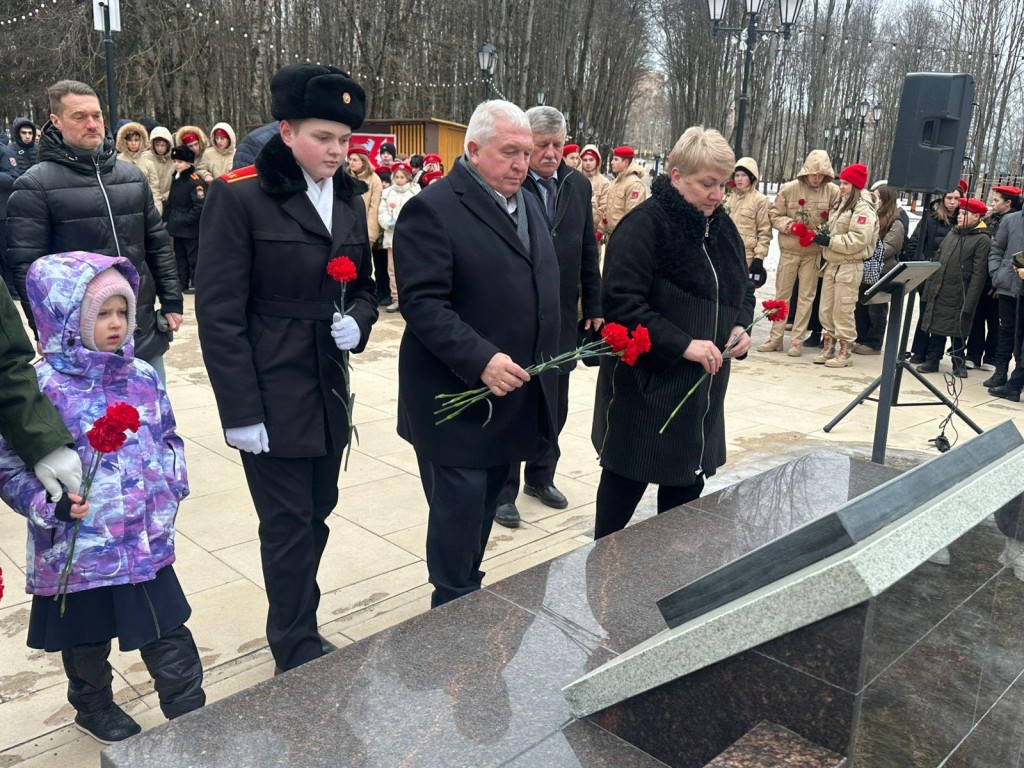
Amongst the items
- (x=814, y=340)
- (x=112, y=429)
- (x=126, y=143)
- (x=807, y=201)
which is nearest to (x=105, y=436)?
(x=112, y=429)

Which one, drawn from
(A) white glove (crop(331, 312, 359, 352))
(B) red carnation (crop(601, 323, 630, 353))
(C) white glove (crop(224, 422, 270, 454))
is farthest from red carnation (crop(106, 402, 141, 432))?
A: (B) red carnation (crop(601, 323, 630, 353))

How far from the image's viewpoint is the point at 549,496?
17.3 ft

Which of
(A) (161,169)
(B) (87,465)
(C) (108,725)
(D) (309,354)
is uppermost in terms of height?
(A) (161,169)

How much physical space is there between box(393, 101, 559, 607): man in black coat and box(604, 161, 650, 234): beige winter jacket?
367 inches

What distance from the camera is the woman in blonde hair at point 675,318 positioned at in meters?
3.58

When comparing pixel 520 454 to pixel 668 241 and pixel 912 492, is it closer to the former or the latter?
pixel 668 241

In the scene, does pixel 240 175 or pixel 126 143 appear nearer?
pixel 240 175

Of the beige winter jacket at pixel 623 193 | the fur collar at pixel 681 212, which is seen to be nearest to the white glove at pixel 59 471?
the fur collar at pixel 681 212

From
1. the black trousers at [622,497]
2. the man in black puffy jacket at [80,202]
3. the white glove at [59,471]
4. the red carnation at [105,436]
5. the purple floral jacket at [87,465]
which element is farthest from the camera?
the man in black puffy jacket at [80,202]

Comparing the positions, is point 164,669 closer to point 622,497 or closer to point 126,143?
point 622,497

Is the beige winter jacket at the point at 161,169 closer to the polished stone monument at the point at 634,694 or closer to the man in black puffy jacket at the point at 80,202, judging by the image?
the man in black puffy jacket at the point at 80,202

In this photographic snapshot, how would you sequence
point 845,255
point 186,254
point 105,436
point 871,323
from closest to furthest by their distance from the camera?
point 105,436, point 845,255, point 871,323, point 186,254

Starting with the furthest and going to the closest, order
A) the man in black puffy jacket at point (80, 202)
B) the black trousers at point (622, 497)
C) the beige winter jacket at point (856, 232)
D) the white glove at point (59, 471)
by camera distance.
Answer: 1. the beige winter jacket at point (856, 232)
2. the man in black puffy jacket at point (80, 202)
3. the black trousers at point (622, 497)
4. the white glove at point (59, 471)

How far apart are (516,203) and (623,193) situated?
9.47 meters
